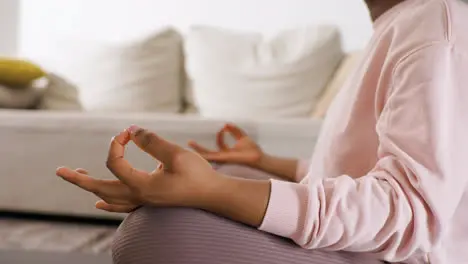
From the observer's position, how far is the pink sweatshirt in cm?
59

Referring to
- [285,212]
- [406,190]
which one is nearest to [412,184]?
[406,190]

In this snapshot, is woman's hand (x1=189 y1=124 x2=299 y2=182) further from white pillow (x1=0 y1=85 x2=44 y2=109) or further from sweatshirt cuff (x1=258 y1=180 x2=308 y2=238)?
white pillow (x1=0 y1=85 x2=44 y2=109)

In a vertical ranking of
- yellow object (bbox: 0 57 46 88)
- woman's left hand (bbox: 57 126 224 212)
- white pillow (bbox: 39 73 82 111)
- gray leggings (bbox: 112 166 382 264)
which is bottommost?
white pillow (bbox: 39 73 82 111)

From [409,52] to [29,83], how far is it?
2.20 m

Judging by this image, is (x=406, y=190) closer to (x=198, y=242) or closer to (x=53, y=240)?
(x=198, y=242)

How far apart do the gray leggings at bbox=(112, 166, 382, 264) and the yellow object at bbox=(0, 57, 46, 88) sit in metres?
2.04

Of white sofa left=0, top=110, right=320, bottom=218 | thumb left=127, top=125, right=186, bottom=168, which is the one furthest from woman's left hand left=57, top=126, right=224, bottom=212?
white sofa left=0, top=110, right=320, bottom=218

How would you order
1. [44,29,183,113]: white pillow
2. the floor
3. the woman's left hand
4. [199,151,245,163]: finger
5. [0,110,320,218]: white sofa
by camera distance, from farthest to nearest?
[44,29,183,113]: white pillow
[0,110,320,218]: white sofa
the floor
[199,151,245,163]: finger
the woman's left hand

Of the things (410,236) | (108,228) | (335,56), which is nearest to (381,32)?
(410,236)

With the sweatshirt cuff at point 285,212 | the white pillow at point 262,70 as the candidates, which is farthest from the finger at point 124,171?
the white pillow at point 262,70

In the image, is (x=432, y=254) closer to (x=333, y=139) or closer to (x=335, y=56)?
(x=333, y=139)

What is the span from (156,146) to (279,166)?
0.59 metres

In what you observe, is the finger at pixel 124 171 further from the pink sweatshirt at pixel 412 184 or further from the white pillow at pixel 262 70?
the white pillow at pixel 262 70

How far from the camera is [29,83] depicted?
8.54ft
